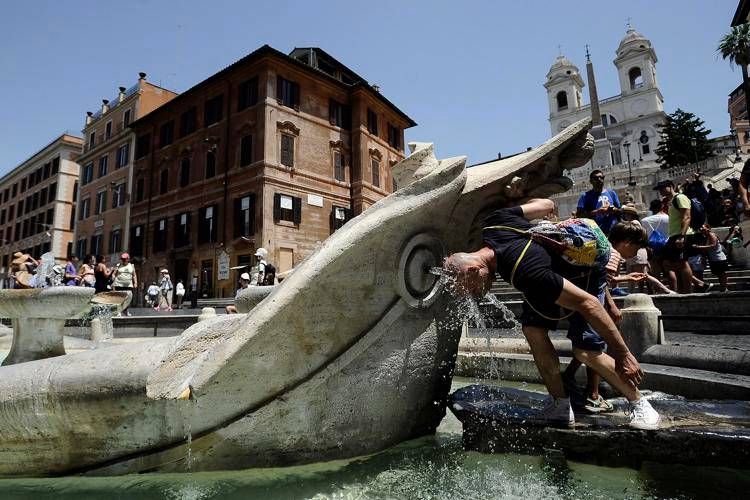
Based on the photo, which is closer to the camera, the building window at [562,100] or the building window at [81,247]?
the building window at [81,247]

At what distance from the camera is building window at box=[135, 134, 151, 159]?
33219 mm

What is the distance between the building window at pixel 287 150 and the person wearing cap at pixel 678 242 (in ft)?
71.7

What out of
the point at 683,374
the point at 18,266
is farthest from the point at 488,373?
the point at 18,266

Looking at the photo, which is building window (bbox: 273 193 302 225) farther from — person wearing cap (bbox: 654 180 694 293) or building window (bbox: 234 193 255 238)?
person wearing cap (bbox: 654 180 694 293)

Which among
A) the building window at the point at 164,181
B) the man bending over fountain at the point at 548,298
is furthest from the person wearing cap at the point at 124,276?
the building window at the point at 164,181

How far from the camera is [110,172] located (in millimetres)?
36344

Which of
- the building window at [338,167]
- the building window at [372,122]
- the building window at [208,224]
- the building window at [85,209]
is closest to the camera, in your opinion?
the building window at [208,224]

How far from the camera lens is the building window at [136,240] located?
3180cm

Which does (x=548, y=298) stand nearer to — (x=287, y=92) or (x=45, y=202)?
(x=287, y=92)

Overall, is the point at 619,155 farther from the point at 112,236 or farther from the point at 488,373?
the point at 488,373

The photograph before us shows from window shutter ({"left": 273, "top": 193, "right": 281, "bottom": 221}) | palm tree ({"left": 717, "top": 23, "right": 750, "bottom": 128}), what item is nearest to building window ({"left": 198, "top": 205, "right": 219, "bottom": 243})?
window shutter ({"left": 273, "top": 193, "right": 281, "bottom": 221})

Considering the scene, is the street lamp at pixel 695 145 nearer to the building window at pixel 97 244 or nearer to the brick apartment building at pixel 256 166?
the brick apartment building at pixel 256 166

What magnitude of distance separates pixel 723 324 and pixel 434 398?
432 cm

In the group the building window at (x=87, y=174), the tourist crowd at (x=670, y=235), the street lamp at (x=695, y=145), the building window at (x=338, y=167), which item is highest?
the street lamp at (x=695, y=145)
